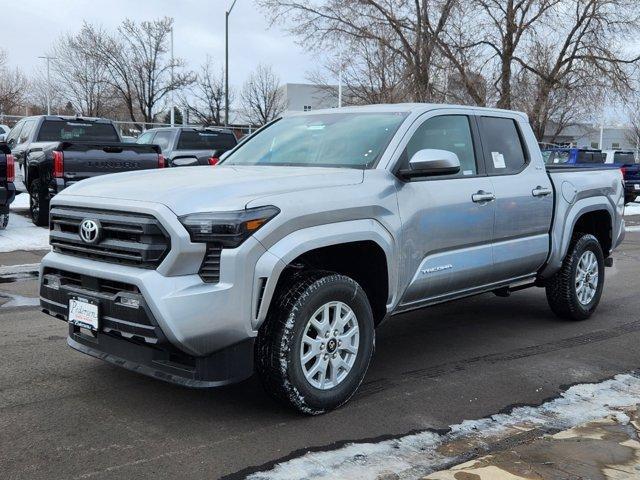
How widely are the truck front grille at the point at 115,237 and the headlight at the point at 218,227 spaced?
146 millimetres

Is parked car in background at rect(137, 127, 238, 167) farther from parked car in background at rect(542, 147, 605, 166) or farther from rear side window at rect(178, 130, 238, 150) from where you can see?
parked car in background at rect(542, 147, 605, 166)

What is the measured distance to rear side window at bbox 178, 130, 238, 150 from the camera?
50.5ft

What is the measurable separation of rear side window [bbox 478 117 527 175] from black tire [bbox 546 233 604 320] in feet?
3.73

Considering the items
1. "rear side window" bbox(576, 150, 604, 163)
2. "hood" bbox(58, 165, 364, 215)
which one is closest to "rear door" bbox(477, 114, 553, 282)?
"hood" bbox(58, 165, 364, 215)

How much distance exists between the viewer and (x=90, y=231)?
3.80 m

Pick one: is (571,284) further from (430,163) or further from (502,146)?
(430,163)

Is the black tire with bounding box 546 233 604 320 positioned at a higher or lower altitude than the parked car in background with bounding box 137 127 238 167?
lower

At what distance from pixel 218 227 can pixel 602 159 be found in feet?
68.1

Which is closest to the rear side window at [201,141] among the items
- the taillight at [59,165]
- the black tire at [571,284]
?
the taillight at [59,165]

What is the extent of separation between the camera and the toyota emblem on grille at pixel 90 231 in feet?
12.4

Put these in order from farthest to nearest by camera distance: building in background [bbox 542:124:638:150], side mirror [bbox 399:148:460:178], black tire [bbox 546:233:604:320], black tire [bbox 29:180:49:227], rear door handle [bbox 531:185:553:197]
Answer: building in background [bbox 542:124:638:150]
black tire [bbox 29:180:49:227]
black tire [bbox 546:233:604:320]
rear door handle [bbox 531:185:553:197]
side mirror [bbox 399:148:460:178]

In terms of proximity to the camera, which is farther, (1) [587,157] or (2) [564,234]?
(1) [587,157]

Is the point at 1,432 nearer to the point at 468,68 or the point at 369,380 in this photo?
the point at 369,380

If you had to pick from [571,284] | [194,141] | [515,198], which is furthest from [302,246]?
[194,141]
